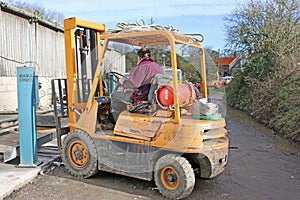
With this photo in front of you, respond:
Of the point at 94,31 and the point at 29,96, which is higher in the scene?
the point at 94,31

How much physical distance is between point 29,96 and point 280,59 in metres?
11.2

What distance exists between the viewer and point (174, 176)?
4461mm

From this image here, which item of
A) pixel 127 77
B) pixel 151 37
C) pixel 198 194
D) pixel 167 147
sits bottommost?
pixel 198 194

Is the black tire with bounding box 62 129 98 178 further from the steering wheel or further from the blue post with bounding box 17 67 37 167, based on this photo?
the steering wheel

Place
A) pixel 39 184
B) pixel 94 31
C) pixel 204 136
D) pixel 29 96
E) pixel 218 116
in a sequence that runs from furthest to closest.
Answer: pixel 94 31, pixel 29 96, pixel 39 184, pixel 218 116, pixel 204 136

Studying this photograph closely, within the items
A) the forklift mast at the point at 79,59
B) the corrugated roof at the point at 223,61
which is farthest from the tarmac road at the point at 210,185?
the corrugated roof at the point at 223,61

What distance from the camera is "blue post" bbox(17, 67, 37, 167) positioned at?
5.38 metres

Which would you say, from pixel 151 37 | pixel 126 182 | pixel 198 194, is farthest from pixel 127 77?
pixel 198 194

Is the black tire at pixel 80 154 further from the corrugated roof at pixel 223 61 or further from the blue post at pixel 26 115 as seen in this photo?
the corrugated roof at pixel 223 61

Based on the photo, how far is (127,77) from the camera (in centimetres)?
486

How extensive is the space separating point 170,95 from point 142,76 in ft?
1.77

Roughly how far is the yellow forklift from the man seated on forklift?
0.39ft

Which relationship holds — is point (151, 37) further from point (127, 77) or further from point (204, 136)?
point (204, 136)

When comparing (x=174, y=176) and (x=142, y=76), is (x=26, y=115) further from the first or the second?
(x=174, y=176)
